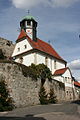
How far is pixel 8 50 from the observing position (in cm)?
4588

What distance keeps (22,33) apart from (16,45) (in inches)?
113

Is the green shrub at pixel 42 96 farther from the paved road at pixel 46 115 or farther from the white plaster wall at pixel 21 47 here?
the white plaster wall at pixel 21 47

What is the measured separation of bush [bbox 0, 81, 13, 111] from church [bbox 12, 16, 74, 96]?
1944 cm

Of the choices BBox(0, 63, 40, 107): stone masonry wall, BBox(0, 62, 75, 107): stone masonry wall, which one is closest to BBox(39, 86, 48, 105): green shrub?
BBox(0, 62, 75, 107): stone masonry wall

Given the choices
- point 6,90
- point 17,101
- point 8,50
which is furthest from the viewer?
point 8,50

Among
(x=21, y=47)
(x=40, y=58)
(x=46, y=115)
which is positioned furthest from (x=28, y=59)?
(x=46, y=115)

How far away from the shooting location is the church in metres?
43.7

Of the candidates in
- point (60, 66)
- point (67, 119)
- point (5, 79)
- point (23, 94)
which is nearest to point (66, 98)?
point (60, 66)

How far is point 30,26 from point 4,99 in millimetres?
27870

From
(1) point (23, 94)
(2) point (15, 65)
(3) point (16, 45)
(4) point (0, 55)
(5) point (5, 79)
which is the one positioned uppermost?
(3) point (16, 45)

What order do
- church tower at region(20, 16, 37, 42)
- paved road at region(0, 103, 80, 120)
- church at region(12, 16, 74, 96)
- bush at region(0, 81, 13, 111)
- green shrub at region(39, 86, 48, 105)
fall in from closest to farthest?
paved road at region(0, 103, 80, 120)
bush at region(0, 81, 13, 111)
green shrub at region(39, 86, 48, 105)
church at region(12, 16, 74, 96)
church tower at region(20, 16, 37, 42)

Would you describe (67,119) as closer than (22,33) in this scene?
Yes

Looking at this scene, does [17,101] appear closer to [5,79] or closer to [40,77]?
[5,79]

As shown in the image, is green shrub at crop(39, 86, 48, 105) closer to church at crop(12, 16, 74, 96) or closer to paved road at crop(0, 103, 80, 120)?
paved road at crop(0, 103, 80, 120)
